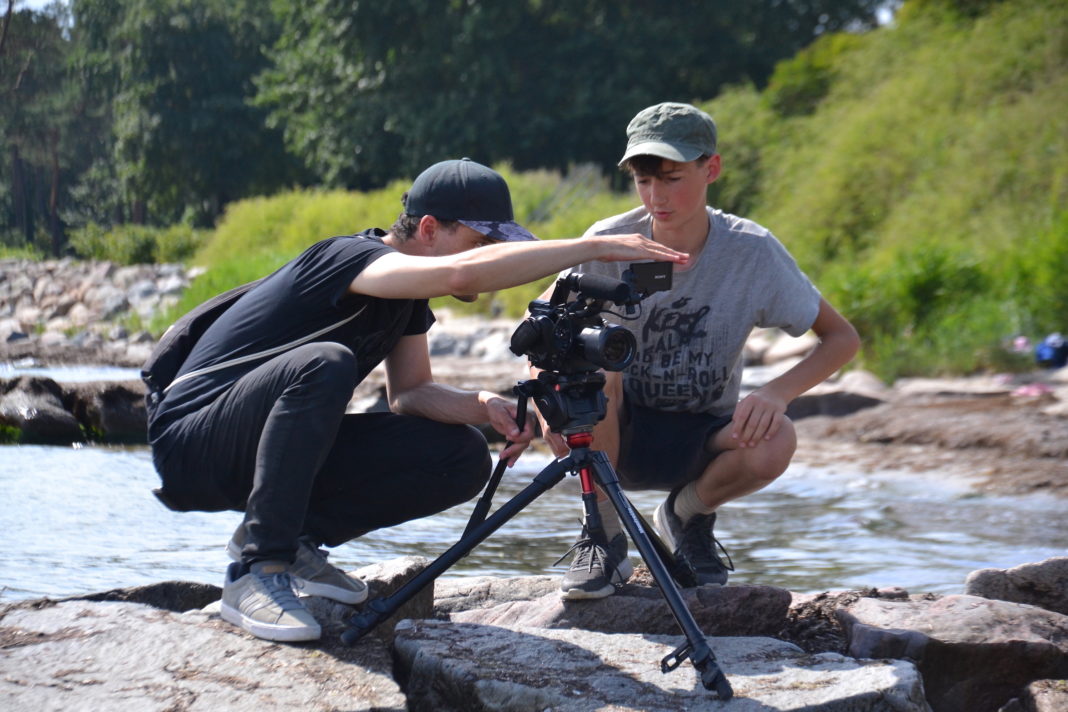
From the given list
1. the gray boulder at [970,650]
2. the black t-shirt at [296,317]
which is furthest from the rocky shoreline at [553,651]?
the black t-shirt at [296,317]

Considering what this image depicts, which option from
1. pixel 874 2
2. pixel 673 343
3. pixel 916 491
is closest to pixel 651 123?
pixel 673 343

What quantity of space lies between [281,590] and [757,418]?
48.3 inches

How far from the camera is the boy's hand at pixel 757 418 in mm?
3113

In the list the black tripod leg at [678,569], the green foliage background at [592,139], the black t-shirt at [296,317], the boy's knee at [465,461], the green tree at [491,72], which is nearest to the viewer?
the black t-shirt at [296,317]

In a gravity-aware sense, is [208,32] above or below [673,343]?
above

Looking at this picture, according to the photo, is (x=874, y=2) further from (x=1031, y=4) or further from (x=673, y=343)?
(x=673, y=343)

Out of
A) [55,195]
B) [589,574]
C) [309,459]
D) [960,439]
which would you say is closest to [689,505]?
[589,574]

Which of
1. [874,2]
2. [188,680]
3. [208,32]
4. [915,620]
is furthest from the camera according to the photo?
[874,2]

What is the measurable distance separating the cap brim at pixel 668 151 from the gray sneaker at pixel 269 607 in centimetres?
135

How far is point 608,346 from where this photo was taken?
2537 millimetres

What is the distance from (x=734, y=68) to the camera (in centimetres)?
2706

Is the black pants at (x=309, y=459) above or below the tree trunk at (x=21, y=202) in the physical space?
below

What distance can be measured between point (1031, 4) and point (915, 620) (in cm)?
1360

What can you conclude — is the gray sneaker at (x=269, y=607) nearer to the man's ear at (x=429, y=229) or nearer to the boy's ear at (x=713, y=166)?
the man's ear at (x=429, y=229)
